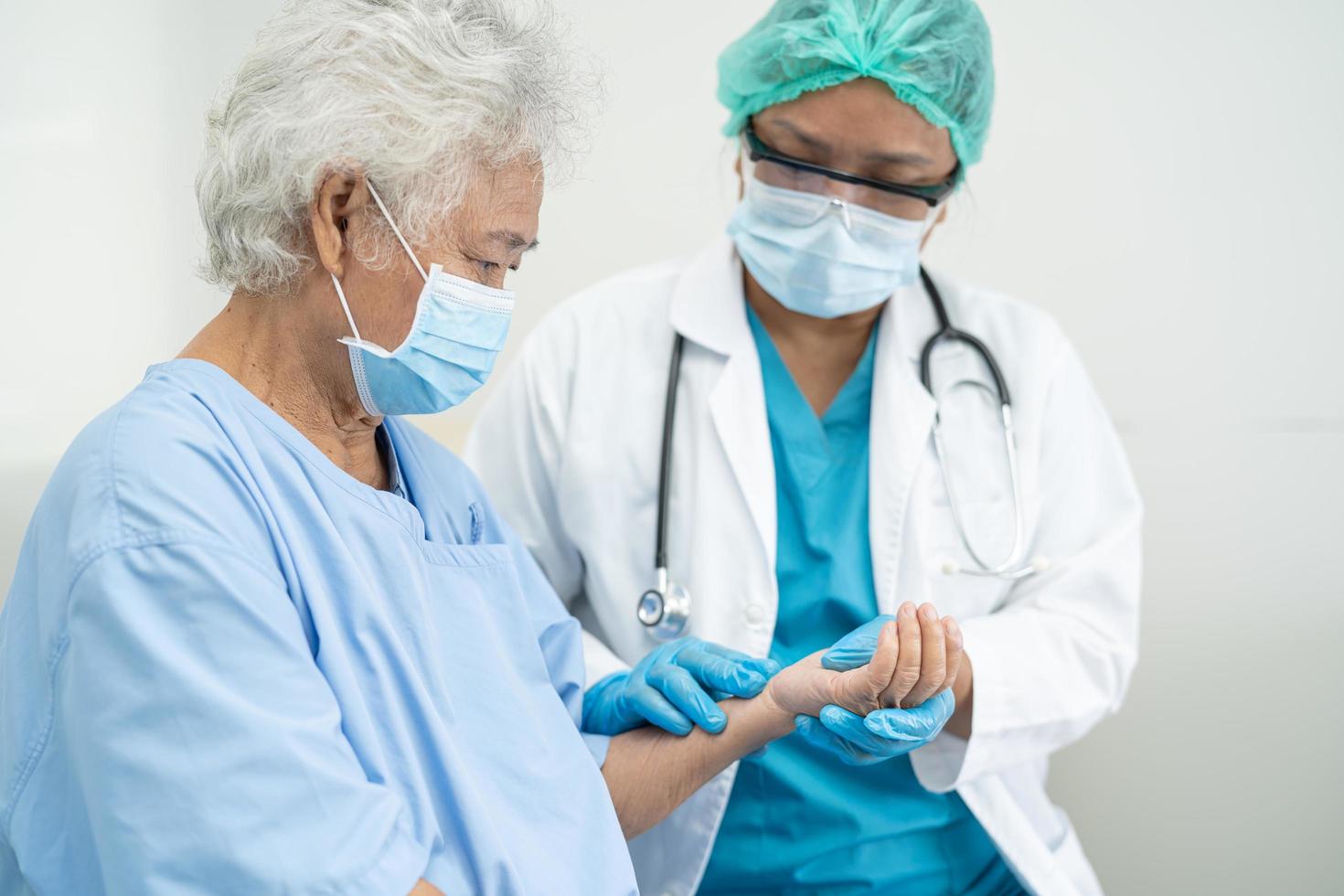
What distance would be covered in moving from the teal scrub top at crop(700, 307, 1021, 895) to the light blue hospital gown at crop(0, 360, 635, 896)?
14.0 inches

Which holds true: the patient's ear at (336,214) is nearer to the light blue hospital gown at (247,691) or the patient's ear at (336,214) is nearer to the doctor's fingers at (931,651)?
the light blue hospital gown at (247,691)

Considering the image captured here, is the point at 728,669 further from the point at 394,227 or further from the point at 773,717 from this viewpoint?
the point at 394,227

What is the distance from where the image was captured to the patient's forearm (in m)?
1.28

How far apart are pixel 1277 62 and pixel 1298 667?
3.21 feet

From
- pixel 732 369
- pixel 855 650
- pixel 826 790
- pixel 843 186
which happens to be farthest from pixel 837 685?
pixel 843 186

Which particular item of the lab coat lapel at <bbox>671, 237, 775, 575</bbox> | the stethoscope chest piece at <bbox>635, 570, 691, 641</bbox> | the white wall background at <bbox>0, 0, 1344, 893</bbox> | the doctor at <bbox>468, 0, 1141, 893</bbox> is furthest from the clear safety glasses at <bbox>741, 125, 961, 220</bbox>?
the stethoscope chest piece at <bbox>635, 570, 691, 641</bbox>

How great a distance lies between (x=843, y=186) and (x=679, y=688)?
2.19ft

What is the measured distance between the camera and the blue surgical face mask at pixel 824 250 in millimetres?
1477

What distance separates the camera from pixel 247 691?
83 centimetres

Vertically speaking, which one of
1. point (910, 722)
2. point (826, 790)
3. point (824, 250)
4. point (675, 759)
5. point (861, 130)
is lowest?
point (826, 790)

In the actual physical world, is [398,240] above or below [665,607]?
above

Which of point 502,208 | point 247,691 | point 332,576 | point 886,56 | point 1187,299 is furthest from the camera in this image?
point 1187,299

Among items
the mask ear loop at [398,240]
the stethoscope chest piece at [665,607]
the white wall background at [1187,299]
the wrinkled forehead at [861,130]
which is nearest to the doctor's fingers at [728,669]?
the stethoscope chest piece at [665,607]

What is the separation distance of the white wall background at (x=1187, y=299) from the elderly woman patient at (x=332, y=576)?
80 cm
